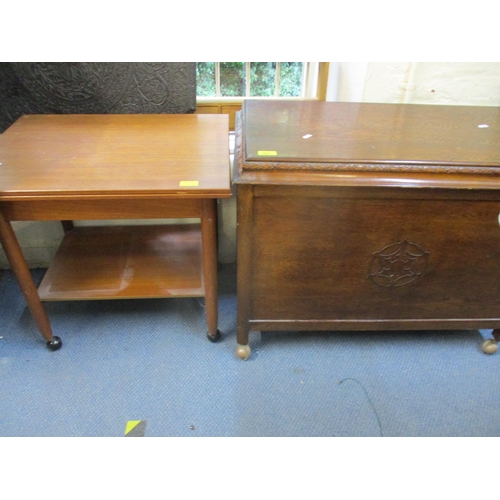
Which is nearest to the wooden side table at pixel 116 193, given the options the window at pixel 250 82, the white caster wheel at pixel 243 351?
the white caster wheel at pixel 243 351

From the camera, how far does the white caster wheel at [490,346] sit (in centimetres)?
135

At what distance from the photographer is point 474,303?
121 centimetres

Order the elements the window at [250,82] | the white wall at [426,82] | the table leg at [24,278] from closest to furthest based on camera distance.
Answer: the table leg at [24,278], the white wall at [426,82], the window at [250,82]

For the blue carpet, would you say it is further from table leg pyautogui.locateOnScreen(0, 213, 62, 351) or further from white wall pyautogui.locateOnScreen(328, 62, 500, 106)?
white wall pyautogui.locateOnScreen(328, 62, 500, 106)

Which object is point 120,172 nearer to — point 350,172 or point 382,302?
point 350,172

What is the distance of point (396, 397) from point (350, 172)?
2.54 ft

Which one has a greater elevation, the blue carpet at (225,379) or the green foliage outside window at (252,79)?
the green foliage outside window at (252,79)

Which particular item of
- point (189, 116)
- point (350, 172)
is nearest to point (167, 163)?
point (189, 116)

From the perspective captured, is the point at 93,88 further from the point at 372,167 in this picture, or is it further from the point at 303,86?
the point at 372,167

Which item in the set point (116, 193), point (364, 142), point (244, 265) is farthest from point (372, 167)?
point (116, 193)

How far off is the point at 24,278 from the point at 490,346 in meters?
1.58

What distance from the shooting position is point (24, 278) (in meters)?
1.16

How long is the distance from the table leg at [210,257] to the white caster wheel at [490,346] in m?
0.97

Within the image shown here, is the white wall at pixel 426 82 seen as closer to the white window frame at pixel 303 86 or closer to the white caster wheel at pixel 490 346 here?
the white window frame at pixel 303 86
